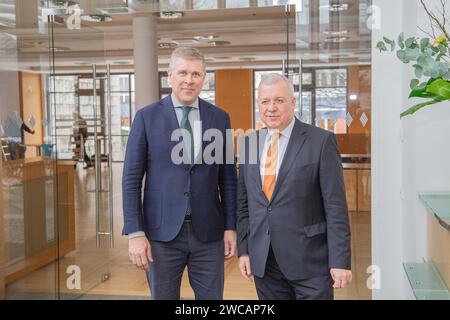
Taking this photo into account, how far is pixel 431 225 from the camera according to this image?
11.2ft

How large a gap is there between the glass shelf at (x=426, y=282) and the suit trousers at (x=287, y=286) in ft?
1.83

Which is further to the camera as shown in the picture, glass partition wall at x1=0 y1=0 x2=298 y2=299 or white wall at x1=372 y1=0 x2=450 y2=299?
glass partition wall at x1=0 y1=0 x2=298 y2=299

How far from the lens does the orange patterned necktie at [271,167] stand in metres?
2.43

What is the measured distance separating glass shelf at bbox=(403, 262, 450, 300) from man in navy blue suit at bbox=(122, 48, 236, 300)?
3.04 ft

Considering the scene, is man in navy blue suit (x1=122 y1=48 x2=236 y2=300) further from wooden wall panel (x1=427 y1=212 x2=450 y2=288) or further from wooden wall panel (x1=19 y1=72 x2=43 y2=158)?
wooden wall panel (x1=19 y1=72 x2=43 y2=158)

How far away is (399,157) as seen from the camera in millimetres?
4016

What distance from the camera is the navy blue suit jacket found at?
2.65m

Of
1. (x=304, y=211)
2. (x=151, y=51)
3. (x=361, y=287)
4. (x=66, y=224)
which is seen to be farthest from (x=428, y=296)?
(x=151, y=51)

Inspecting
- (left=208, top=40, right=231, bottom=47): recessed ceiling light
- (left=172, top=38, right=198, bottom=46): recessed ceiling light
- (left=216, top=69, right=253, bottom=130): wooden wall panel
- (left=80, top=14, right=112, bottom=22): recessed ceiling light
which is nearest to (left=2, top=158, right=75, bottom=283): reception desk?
(left=80, top=14, right=112, bottom=22): recessed ceiling light

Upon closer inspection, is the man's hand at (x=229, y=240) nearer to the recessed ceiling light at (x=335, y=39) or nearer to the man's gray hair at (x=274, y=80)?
the man's gray hair at (x=274, y=80)

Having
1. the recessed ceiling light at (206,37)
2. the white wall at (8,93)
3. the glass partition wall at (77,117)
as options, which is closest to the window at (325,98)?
the glass partition wall at (77,117)

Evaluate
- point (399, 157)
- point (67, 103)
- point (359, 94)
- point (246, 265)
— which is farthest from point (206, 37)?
point (246, 265)

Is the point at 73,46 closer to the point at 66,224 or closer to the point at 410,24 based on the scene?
the point at 66,224

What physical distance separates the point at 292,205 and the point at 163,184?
25.0 inches
